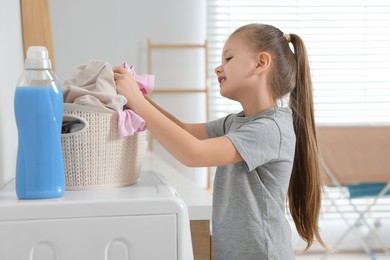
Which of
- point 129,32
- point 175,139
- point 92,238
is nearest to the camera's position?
point 92,238

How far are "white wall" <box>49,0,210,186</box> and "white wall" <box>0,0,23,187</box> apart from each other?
2918 millimetres

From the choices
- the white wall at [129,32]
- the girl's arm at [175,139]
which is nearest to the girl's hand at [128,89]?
the girl's arm at [175,139]

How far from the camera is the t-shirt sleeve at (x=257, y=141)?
1207mm

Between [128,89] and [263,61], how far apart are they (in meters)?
0.40

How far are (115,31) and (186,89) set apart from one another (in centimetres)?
61

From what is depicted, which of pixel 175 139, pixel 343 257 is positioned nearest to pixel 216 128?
pixel 175 139

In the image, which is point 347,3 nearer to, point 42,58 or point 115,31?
point 115,31

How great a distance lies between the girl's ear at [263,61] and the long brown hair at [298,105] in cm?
2

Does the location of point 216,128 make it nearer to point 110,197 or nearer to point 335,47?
point 110,197

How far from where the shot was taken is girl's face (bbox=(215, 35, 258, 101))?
4.36ft

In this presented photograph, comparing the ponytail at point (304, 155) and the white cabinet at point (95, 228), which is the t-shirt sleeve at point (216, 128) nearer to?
the ponytail at point (304, 155)

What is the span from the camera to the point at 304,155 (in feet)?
4.74

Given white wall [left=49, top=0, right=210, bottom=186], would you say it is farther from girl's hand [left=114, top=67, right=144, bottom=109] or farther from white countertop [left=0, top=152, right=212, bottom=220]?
girl's hand [left=114, top=67, right=144, bottom=109]

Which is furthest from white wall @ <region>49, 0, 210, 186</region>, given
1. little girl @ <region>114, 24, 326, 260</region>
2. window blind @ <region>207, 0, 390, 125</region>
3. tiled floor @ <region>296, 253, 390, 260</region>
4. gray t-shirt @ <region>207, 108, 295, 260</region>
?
gray t-shirt @ <region>207, 108, 295, 260</region>
